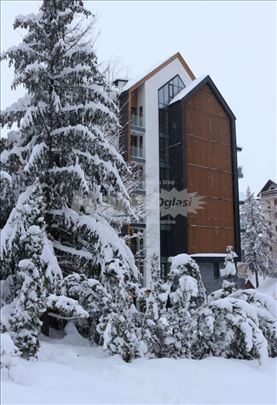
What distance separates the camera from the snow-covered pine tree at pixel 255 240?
4719 cm

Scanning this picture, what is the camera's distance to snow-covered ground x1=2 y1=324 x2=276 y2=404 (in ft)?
16.2

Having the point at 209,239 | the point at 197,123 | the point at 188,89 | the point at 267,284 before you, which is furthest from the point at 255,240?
the point at 188,89

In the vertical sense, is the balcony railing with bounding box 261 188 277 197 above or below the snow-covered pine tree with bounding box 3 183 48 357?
above

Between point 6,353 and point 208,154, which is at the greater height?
point 208,154

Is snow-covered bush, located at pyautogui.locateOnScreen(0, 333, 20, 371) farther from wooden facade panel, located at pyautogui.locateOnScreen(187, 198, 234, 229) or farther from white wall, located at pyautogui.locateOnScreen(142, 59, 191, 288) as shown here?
wooden facade panel, located at pyautogui.locateOnScreen(187, 198, 234, 229)

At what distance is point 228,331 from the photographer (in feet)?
28.4

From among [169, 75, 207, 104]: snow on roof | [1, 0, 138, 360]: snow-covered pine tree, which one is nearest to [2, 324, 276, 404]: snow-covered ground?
[1, 0, 138, 360]: snow-covered pine tree

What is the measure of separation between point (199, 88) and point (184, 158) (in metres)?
6.12

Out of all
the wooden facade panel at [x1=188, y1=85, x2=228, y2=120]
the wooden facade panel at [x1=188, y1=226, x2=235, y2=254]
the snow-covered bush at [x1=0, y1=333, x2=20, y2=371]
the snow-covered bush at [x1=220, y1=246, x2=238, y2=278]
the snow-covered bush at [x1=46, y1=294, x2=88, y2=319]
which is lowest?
the snow-covered bush at [x1=0, y1=333, x2=20, y2=371]

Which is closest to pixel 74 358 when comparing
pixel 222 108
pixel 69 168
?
pixel 69 168

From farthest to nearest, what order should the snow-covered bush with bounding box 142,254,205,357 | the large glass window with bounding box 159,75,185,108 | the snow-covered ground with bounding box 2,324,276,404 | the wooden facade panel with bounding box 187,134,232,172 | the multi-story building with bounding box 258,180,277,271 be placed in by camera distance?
the multi-story building with bounding box 258,180,277,271
the large glass window with bounding box 159,75,185,108
the wooden facade panel with bounding box 187,134,232,172
the snow-covered bush with bounding box 142,254,205,357
the snow-covered ground with bounding box 2,324,276,404

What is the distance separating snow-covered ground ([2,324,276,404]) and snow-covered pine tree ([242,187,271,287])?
40.7m

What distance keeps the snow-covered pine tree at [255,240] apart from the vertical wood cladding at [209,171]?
1707 centimetres

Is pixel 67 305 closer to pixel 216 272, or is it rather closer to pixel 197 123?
pixel 216 272
